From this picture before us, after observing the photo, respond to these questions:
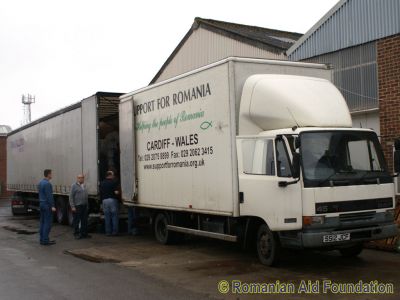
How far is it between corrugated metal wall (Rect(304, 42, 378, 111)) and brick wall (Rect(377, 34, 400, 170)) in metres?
0.29

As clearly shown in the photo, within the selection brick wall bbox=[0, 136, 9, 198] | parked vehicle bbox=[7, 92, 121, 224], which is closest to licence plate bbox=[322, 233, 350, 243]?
parked vehicle bbox=[7, 92, 121, 224]

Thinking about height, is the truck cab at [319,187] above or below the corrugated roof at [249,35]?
below

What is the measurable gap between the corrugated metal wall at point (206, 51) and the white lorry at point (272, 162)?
7.09 meters

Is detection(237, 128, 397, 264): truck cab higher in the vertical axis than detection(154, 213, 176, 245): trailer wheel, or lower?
higher

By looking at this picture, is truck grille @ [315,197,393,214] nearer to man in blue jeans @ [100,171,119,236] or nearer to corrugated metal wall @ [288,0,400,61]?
corrugated metal wall @ [288,0,400,61]

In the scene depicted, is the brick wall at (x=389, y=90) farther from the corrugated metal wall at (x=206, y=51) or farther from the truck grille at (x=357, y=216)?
the corrugated metal wall at (x=206, y=51)

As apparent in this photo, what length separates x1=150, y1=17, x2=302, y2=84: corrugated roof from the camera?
1759 cm

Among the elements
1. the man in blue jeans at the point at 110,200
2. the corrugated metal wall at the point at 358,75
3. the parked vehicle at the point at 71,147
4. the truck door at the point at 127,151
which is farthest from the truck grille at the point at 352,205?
the parked vehicle at the point at 71,147

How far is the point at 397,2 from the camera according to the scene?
12320 millimetres

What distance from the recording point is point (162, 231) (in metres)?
12.3

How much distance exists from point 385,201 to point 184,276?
3.50 meters

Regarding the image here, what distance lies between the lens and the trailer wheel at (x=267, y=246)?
8750 mm

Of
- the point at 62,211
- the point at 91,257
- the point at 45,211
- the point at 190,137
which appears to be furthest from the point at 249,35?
the point at 91,257

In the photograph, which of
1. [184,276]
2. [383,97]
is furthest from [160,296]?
[383,97]
